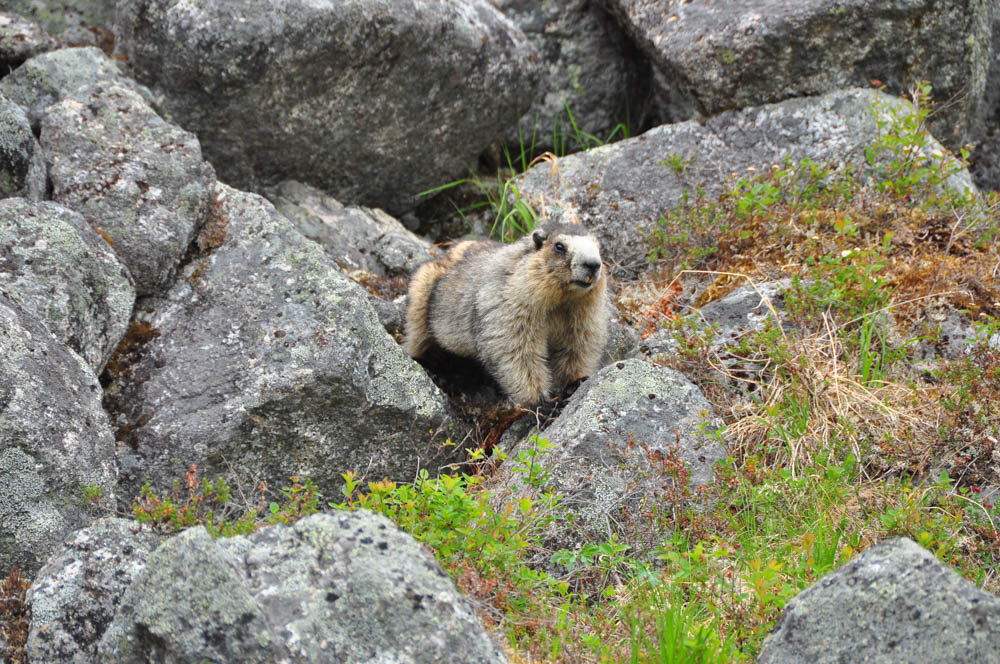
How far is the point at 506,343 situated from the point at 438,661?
145 inches

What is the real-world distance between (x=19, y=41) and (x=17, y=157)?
2.52 metres

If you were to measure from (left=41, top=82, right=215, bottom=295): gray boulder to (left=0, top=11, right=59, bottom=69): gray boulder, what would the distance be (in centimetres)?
146

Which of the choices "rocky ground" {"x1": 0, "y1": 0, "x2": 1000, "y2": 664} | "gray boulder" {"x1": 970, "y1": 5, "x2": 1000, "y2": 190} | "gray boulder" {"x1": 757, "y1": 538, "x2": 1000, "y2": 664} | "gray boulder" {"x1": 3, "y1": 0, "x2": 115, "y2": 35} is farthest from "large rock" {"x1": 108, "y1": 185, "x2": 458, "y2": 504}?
"gray boulder" {"x1": 970, "y1": 5, "x2": 1000, "y2": 190}

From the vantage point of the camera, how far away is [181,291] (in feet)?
20.4

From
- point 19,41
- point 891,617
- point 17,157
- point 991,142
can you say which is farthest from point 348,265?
point 991,142

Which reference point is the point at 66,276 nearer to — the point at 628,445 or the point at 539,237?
the point at 539,237

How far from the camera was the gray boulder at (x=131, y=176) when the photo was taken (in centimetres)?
608

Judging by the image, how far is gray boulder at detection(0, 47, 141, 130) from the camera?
719cm

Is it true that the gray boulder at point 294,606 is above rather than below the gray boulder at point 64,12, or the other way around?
below

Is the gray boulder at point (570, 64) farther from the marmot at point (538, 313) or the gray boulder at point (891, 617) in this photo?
the gray boulder at point (891, 617)

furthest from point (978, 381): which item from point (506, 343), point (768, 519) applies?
point (506, 343)

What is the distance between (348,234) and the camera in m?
8.52

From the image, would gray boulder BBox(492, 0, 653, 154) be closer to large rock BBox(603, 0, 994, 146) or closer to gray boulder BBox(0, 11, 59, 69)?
large rock BBox(603, 0, 994, 146)

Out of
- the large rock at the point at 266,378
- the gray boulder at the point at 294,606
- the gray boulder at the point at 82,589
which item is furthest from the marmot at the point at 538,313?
the gray boulder at the point at 294,606
